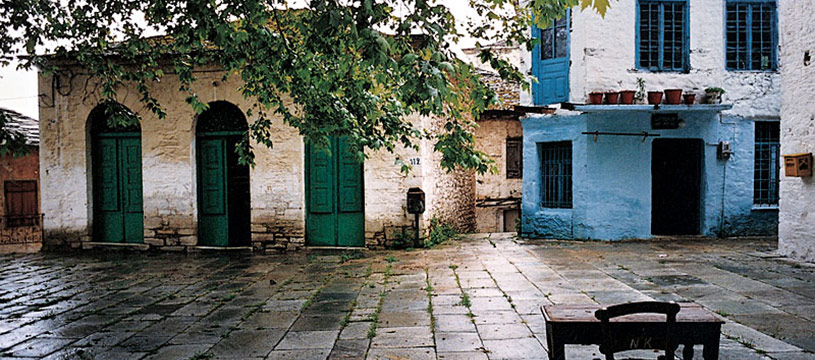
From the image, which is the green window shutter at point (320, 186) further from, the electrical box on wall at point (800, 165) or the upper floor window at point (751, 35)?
the upper floor window at point (751, 35)

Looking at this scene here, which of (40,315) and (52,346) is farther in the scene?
(40,315)

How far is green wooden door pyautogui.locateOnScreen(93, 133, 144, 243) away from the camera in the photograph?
428 inches

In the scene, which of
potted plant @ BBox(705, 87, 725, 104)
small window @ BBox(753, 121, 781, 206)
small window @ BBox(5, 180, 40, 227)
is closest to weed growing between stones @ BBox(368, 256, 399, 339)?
potted plant @ BBox(705, 87, 725, 104)

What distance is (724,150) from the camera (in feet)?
35.8

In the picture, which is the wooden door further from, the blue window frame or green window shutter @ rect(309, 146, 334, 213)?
green window shutter @ rect(309, 146, 334, 213)

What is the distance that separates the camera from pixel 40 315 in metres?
5.72

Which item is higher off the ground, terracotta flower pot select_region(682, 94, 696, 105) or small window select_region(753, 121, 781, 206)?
terracotta flower pot select_region(682, 94, 696, 105)

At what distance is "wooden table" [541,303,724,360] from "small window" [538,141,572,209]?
824 centimetres

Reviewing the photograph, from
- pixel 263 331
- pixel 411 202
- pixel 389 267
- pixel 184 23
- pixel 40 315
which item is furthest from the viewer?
pixel 411 202

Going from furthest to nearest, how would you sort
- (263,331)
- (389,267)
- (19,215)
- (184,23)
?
1. (19,215)
2. (389,267)
3. (184,23)
4. (263,331)

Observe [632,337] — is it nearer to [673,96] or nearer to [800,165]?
[800,165]

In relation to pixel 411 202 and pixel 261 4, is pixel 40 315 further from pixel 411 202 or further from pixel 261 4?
pixel 411 202

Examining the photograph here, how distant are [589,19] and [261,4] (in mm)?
7584

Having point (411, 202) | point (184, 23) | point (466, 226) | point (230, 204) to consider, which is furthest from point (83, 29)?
point (466, 226)
